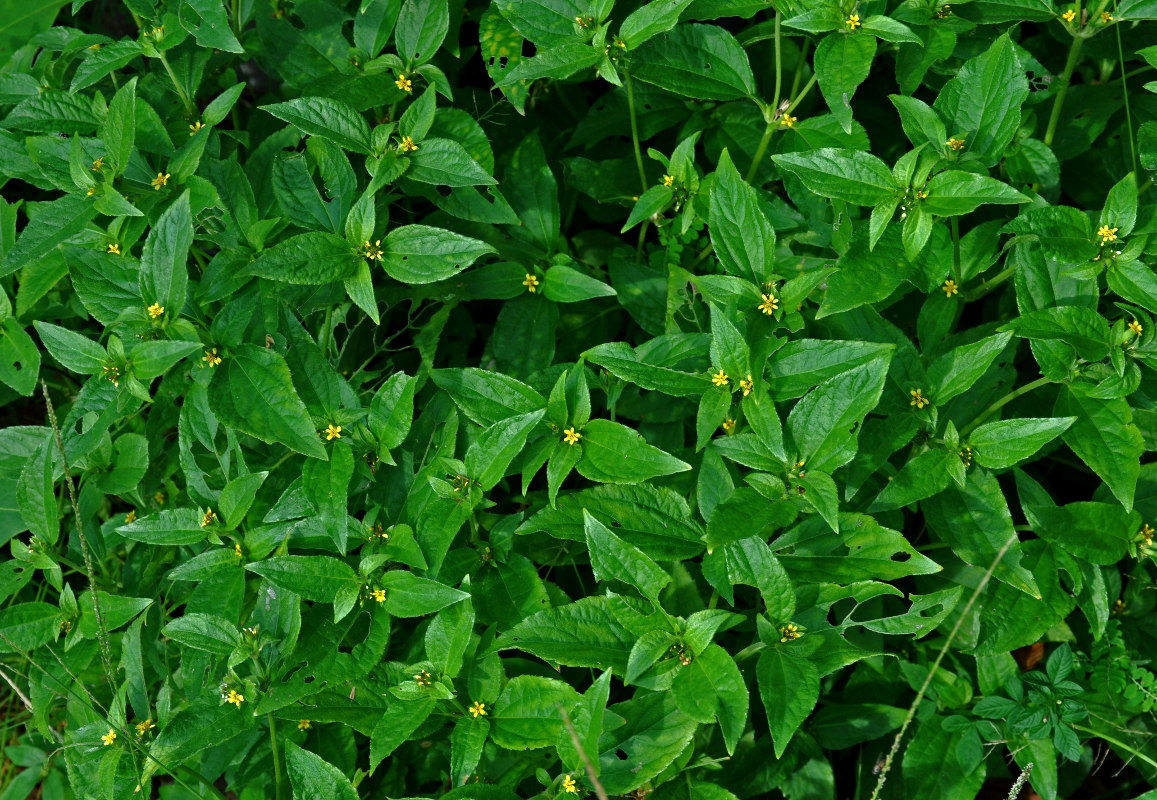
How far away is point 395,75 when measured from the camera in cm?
310

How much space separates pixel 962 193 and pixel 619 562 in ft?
4.46

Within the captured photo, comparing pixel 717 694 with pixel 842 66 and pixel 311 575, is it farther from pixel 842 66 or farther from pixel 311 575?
pixel 842 66

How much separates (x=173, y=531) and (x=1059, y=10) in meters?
3.22

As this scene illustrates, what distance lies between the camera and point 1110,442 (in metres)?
2.60

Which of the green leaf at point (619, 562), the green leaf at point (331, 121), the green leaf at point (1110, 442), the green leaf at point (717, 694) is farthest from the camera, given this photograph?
the green leaf at point (331, 121)

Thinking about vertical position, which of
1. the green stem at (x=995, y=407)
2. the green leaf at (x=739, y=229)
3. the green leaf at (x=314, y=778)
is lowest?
the green leaf at (x=314, y=778)

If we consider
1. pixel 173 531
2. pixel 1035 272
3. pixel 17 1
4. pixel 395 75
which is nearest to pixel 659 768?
pixel 173 531

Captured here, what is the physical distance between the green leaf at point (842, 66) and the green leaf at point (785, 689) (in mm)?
1515

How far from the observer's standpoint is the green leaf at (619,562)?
2467mm

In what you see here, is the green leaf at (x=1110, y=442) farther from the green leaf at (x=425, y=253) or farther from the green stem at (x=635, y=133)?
the green leaf at (x=425, y=253)

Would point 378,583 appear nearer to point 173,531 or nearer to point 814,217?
point 173,531

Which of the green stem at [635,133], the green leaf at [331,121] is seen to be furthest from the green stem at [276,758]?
the green stem at [635,133]

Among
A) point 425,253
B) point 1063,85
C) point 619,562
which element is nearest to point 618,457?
point 619,562

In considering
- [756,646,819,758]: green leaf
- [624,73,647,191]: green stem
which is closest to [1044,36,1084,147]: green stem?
[624,73,647,191]: green stem
